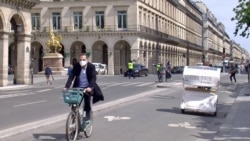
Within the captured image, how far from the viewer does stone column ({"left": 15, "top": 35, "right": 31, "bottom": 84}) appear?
116ft

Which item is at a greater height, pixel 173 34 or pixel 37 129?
pixel 173 34

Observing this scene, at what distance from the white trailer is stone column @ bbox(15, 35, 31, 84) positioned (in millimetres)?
21423

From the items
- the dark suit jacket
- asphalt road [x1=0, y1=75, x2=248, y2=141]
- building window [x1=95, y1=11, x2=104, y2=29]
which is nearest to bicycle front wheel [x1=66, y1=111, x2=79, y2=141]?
the dark suit jacket

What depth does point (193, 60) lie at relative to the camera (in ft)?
417

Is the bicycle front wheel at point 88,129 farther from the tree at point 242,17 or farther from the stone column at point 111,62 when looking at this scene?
the stone column at point 111,62

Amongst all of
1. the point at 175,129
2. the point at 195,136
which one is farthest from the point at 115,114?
the point at 195,136

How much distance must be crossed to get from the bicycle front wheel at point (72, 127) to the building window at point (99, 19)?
204ft

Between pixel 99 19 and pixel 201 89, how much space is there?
56453 mm

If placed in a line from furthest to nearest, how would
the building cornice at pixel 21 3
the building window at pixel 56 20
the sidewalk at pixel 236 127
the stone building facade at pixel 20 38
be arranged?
the building window at pixel 56 20, the stone building facade at pixel 20 38, the building cornice at pixel 21 3, the sidewalk at pixel 236 127

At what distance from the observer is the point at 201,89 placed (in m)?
16.1

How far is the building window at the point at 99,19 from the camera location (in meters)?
71.5

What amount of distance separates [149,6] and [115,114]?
62.9m

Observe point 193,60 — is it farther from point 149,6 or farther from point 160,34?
point 149,6

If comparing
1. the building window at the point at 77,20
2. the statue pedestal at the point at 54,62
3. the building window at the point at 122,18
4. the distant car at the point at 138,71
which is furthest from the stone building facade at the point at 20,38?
the building window at the point at 77,20
